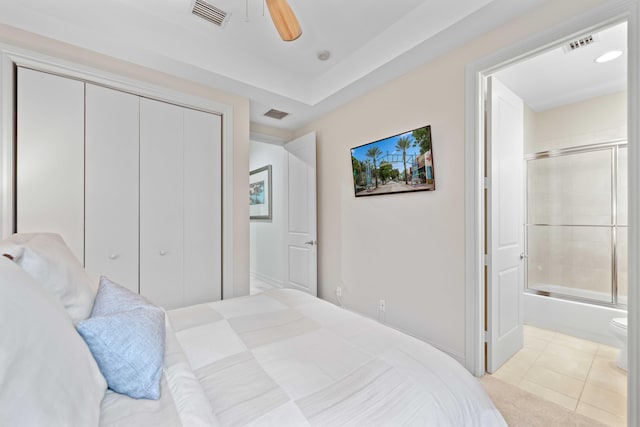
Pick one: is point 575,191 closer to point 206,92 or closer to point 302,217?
point 302,217

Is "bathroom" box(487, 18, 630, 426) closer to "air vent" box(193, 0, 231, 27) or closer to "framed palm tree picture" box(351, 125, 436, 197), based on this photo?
"framed palm tree picture" box(351, 125, 436, 197)

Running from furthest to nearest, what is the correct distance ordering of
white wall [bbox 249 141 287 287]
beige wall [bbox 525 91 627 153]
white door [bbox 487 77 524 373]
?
1. white wall [bbox 249 141 287 287]
2. beige wall [bbox 525 91 627 153]
3. white door [bbox 487 77 524 373]

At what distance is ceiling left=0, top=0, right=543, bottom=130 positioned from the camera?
186 cm

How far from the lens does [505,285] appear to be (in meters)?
2.25

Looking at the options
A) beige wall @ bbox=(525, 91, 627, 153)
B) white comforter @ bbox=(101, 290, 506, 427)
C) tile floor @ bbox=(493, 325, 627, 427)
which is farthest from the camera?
beige wall @ bbox=(525, 91, 627, 153)

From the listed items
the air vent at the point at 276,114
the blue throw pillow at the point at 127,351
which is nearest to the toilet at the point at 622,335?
the blue throw pillow at the point at 127,351

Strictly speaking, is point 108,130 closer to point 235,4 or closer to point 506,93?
point 235,4

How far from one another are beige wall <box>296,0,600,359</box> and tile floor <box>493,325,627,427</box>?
0.53 m

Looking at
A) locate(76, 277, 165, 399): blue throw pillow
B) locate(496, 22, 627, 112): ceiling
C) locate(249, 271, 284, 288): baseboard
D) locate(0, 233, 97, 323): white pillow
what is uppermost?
locate(496, 22, 627, 112): ceiling

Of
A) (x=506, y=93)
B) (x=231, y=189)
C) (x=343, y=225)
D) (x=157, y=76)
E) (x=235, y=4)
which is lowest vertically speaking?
(x=343, y=225)

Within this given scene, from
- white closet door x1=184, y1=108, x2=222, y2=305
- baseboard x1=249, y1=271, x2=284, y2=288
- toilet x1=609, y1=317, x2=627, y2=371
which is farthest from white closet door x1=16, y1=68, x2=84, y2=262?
toilet x1=609, y1=317, x2=627, y2=371

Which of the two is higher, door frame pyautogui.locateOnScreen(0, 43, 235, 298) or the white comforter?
door frame pyautogui.locateOnScreen(0, 43, 235, 298)

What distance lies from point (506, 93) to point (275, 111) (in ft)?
7.69

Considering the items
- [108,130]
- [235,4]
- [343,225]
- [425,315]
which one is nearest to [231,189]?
[108,130]
